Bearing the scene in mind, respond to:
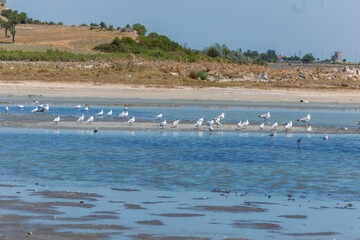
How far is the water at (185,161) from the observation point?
40.7 feet

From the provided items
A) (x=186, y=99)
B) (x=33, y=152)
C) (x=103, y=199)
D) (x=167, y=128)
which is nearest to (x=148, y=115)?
(x=167, y=128)

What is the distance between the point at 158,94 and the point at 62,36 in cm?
7186

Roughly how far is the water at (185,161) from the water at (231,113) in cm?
428

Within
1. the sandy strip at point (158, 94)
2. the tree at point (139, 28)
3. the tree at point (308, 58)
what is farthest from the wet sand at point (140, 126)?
the tree at point (308, 58)

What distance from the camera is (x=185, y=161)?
15641 mm

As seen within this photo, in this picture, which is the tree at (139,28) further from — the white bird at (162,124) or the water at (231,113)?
the white bird at (162,124)

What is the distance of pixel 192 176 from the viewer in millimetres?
13367

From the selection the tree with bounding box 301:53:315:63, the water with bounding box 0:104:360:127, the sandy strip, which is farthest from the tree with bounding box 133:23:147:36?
the water with bounding box 0:104:360:127

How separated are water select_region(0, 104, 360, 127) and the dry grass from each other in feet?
191

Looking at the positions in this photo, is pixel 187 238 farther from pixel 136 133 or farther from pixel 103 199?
pixel 136 133

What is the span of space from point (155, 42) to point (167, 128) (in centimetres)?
6055

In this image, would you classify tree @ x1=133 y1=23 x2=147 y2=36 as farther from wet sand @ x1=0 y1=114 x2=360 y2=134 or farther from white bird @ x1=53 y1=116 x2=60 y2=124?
white bird @ x1=53 y1=116 x2=60 y2=124

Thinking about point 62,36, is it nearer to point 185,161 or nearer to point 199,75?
point 199,75

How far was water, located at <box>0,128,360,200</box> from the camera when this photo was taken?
40.7 ft
